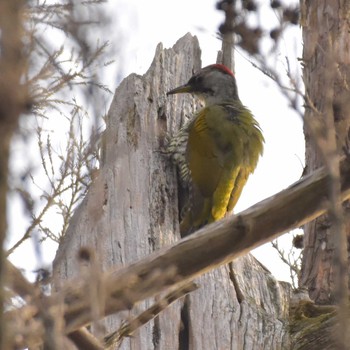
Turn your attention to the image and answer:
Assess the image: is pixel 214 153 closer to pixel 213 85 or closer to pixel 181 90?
pixel 181 90

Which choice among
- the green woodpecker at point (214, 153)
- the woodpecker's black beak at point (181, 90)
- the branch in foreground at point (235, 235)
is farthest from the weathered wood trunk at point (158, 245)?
the branch in foreground at point (235, 235)

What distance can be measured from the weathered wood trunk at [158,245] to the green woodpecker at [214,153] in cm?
25

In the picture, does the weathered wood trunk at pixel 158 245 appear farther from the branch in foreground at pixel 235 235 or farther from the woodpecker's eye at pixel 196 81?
the branch in foreground at pixel 235 235

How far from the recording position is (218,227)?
170 inches

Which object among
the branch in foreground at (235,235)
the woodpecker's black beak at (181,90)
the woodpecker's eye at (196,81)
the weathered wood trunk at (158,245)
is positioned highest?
the woodpecker's eye at (196,81)

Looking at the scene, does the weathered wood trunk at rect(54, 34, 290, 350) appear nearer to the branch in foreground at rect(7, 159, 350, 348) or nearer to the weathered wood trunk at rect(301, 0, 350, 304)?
the branch in foreground at rect(7, 159, 350, 348)

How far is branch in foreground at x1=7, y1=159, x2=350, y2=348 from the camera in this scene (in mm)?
4180

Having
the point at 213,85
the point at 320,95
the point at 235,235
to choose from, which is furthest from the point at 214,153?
the point at 235,235

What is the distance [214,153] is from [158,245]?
4.58ft

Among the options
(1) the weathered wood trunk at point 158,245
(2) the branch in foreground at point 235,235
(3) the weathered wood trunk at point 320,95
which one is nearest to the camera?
(2) the branch in foreground at point 235,235

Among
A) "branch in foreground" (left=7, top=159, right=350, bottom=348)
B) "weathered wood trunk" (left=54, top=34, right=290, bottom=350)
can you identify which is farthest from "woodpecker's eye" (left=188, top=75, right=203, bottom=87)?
"branch in foreground" (left=7, top=159, right=350, bottom=348)

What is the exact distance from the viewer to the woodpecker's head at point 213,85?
22.7 ft

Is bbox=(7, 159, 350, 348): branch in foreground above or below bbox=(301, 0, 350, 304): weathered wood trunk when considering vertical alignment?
below

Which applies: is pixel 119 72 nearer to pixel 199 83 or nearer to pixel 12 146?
pixel 12 146
